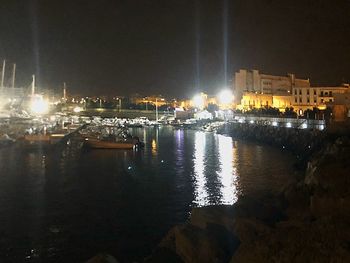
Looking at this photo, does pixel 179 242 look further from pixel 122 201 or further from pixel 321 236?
pixel 122 201

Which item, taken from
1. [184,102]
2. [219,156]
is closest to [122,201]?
[219,156]

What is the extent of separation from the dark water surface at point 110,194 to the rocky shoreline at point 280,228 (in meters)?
1.80

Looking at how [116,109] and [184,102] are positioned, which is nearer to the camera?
[116,109]

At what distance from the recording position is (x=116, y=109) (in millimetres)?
110250

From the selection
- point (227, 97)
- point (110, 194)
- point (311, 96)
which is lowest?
point (110, 194)

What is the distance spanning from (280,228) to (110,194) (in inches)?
425

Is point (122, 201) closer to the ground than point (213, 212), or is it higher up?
closer to the ground

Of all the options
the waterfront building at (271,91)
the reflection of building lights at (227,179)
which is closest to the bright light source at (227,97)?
the waterfront building at (271,91)

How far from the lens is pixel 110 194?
53.1ft

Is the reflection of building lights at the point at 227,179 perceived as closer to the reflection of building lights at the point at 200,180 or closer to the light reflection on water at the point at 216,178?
the light reflection on water at the point at 216,178

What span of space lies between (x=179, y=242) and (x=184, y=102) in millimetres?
111940

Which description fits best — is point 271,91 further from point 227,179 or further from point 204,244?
point 204,244

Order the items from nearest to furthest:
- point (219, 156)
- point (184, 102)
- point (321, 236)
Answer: point (321, 236) < point (219, 156) < point (184, 102)

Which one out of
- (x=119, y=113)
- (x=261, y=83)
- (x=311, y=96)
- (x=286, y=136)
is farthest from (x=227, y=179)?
(x=119, y=113)
